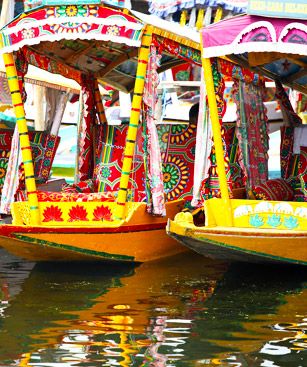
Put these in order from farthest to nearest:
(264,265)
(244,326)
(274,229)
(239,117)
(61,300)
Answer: (239,117)
(264,265)
(274,229)
(61,300)
(244,326)

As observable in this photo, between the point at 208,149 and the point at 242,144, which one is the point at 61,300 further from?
the point at 242,144

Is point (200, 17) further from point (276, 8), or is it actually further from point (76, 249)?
point (76, 249)

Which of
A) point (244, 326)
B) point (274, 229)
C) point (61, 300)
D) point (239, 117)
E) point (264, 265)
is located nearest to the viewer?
point (244, 326)

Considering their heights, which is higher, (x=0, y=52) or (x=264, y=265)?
(x=0, y=52)

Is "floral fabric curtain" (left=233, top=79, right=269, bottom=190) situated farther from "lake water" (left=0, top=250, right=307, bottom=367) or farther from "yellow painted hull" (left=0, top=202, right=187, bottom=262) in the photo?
"yellow painted hull" (left=0, top=202, right=187, bottom=262)

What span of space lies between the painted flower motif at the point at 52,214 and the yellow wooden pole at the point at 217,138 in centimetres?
197

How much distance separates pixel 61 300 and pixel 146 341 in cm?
189

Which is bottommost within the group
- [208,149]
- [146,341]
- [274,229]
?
[146,341]

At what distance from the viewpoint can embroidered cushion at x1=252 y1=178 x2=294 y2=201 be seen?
12.5 m

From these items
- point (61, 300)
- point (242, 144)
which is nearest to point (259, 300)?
point (61, 300)

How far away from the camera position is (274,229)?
10.7 metres

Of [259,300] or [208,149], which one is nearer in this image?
[259,300]

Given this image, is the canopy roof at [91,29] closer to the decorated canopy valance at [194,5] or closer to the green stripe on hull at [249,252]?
the green stripe on hull at [249,252]

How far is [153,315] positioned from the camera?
8734 mm
